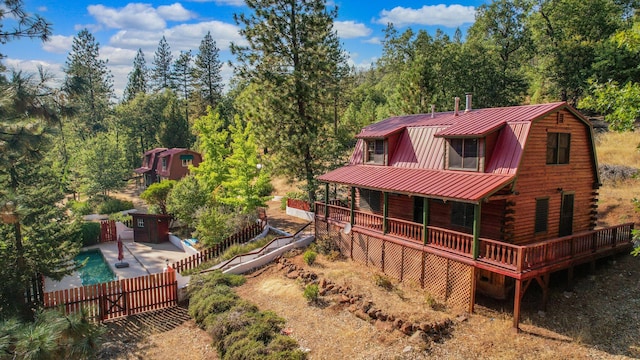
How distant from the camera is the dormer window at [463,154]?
49.0 feet

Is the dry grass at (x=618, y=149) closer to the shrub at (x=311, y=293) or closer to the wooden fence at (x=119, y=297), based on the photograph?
the shrub at (x=311, y=293)

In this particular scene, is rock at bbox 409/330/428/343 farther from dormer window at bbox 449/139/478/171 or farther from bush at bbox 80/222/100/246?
bush at bbox 80/222/100/246

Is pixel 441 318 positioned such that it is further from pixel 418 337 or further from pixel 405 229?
pixel 405 229

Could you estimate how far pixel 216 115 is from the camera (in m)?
32.9

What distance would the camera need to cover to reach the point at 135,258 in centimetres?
2434

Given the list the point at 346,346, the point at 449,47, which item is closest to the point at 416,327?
the point at 346,346

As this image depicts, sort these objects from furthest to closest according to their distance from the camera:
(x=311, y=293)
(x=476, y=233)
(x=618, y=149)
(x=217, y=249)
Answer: (x=618, y=149) < (x=217, y=249) < (x=311, y=293) < (x=476, y=233)

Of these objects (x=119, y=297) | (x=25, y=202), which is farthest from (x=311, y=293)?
(x=25, y=202)

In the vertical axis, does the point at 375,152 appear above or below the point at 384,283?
above

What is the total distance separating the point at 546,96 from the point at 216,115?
122ft

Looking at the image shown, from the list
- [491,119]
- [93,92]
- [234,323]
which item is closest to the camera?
[234,323]

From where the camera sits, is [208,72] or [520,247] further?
[208,72]

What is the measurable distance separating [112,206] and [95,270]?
14.1 metres

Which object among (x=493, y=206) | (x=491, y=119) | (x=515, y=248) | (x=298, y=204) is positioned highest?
(x=491, y=119)
